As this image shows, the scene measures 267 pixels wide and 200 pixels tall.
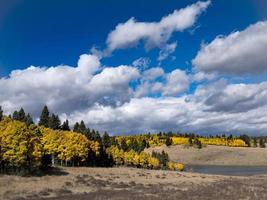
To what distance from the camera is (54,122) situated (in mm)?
156000

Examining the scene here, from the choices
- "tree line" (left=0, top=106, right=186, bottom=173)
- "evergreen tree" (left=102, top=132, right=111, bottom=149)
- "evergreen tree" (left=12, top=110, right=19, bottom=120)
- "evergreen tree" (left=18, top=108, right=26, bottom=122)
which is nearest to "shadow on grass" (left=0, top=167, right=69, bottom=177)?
"tree line" (left=0, top=106, right=186, bottom=173)

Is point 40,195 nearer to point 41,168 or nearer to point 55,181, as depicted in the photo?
point 55,181

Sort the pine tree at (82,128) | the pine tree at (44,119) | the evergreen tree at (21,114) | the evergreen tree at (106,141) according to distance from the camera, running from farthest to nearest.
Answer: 1. the evergreen tree at (106,141)
2. the pine tree at (82,128)
3. the pine tree at (44,119)
4. the evergreen tree at (21,114)

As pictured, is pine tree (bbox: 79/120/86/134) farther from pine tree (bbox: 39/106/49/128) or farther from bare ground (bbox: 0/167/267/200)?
bare ground (bbox: 0/167/267/200)

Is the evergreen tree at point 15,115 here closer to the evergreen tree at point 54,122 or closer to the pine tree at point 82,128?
the evergreen tree at point 54,122

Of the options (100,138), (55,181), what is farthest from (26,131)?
(100,138)

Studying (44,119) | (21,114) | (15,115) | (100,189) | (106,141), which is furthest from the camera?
(106,141)

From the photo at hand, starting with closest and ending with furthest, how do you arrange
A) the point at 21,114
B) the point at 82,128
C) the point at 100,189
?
the point at 100,189 < the point at 21,114 < the point at 82,128

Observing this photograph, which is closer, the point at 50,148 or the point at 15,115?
the point at 50,148

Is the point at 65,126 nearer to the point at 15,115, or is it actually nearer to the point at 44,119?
the point at 44,119

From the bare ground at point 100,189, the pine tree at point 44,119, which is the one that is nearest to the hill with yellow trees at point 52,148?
the pine tree at point 44,119

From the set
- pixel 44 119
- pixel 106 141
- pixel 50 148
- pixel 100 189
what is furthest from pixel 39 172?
pixel 106 141

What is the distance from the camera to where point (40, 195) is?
63.9 m

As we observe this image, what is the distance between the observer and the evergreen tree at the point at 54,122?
506 feet
